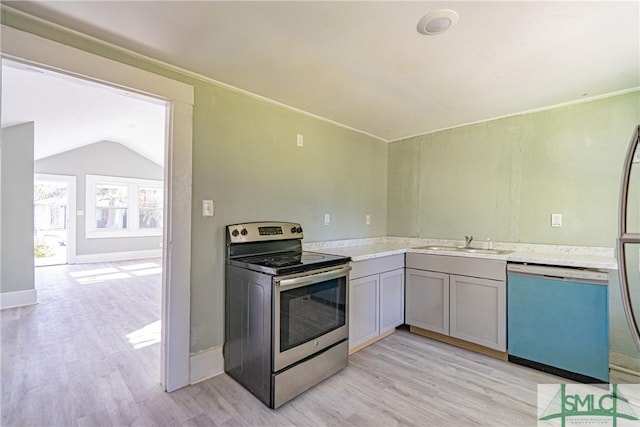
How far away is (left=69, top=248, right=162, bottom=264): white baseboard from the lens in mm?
7166

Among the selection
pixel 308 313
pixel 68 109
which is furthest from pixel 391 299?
pixel 68 109

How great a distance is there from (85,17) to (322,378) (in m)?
2.66

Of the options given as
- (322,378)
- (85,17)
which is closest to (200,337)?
(322,378)

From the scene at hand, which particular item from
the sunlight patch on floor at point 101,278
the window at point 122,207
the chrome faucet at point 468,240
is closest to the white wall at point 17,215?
the sunlight patch on floor at point 101,278

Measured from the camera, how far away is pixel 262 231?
2.47 metres

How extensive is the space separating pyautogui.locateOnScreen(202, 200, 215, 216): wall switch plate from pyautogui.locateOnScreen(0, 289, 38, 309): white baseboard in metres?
3.72

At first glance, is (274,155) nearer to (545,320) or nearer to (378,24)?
(378,24)

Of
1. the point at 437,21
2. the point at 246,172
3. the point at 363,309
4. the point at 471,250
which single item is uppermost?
the point at 437,21

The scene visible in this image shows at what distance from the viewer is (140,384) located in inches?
83.2

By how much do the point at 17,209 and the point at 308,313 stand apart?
4.59 metres

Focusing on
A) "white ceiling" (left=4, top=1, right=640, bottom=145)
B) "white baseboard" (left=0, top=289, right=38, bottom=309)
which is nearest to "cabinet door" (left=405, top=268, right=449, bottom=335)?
"white ceiling" (left=4, top=1, right=640, bottom=145)

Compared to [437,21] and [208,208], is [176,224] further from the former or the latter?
[437,21]

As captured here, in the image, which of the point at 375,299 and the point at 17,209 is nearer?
the point at 375,299

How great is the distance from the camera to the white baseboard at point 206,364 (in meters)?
2.14
